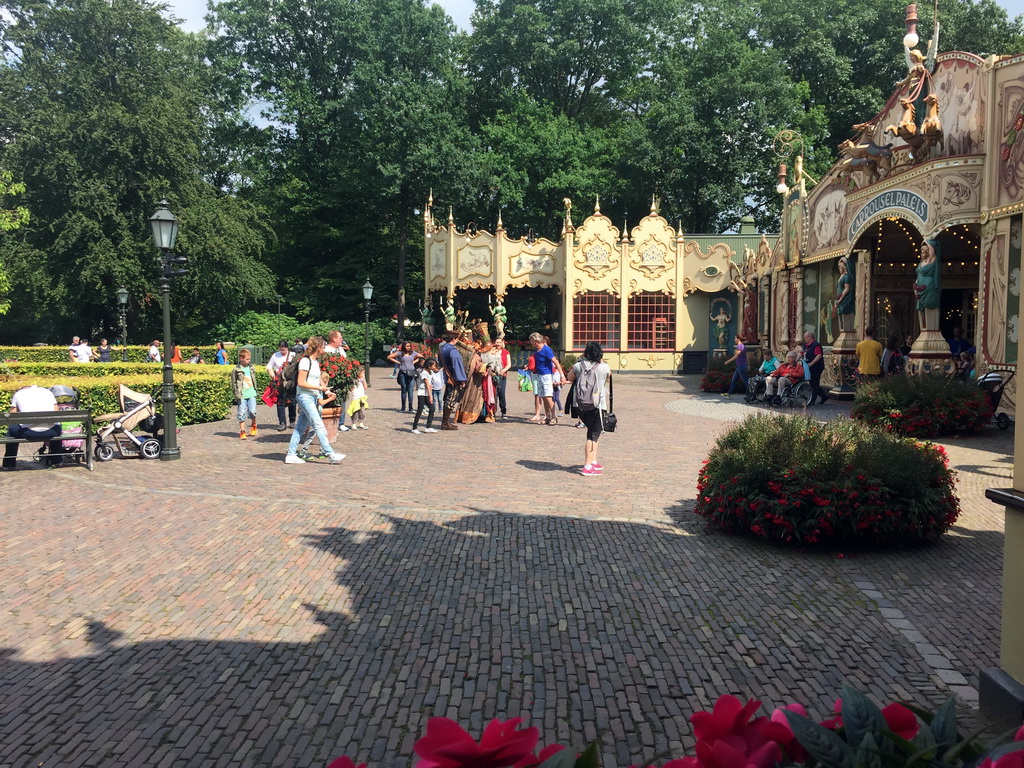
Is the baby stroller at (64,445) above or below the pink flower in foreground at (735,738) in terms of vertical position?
below

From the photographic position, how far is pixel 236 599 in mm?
5535

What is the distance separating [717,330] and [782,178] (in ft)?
Answer: 31.1

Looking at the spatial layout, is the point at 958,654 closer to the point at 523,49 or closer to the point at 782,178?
Result: the point at 782,178

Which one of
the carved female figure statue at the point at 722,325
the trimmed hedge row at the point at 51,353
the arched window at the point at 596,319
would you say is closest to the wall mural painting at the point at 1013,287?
the carved female figure statue at the point at 722,325

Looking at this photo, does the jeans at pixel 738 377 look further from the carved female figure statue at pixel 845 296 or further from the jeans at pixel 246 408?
the jeans at pixel 246 408

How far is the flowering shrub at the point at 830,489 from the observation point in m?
6.56

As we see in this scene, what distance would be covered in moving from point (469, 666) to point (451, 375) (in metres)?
10.6

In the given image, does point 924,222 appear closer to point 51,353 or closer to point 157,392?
point 157,392

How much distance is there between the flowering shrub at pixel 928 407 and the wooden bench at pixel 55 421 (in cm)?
1166

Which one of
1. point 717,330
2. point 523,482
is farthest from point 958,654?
point 717,330

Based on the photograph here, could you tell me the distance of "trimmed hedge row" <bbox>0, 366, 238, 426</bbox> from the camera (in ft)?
48.7

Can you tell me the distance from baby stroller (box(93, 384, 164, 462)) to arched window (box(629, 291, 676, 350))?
2408 centimetres

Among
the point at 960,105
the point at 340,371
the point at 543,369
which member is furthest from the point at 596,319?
the point at 340,371

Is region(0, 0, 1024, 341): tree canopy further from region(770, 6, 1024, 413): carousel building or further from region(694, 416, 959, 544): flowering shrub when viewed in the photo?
region(694, 416, 959, 544): flowering shrub
